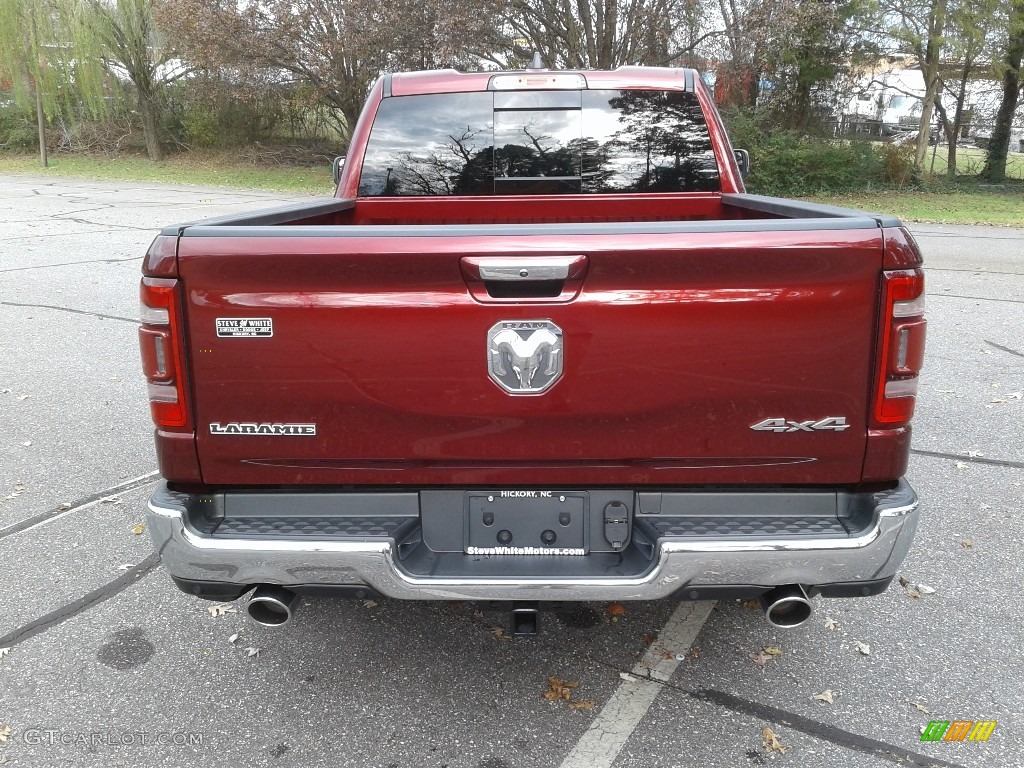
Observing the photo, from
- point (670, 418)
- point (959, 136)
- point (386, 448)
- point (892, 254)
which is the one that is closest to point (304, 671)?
point (386, 448)

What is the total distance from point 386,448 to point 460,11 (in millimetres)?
19794

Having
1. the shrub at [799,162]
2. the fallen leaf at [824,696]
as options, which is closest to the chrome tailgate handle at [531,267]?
the fallen leaf at [824,696]

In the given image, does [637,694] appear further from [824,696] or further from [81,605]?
[81,605]

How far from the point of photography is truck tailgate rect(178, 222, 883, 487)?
2.33 meters

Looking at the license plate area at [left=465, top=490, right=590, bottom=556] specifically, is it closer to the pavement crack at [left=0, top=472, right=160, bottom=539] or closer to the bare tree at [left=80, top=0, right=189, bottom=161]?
the pavement crack at [left=0, top=472, right=160, bottom=539]

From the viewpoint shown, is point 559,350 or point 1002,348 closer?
point 559,350

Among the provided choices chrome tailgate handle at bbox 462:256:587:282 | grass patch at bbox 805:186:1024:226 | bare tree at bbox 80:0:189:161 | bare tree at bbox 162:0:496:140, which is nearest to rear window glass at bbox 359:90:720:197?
chrome tailgate handle at bbox 462:256:587:282

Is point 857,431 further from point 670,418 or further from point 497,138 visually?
point 497,138

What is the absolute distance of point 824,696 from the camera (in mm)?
2953

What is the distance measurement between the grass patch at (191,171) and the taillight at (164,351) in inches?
835

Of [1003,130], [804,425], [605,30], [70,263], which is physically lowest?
[70,263]

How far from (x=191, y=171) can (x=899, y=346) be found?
31.4 meters

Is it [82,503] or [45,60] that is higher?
[45,60]

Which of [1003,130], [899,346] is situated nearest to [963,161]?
[1003,130]
